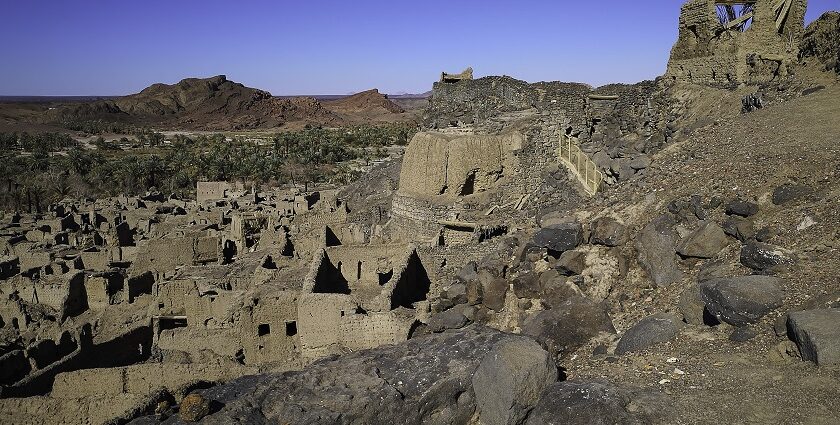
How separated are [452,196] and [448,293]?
613cm

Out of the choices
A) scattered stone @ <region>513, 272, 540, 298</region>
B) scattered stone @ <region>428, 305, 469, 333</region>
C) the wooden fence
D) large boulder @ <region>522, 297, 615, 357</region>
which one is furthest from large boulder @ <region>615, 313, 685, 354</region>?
the wooden fence

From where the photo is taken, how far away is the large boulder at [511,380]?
7.05m

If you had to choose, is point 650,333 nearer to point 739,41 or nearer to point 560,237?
point 560,237

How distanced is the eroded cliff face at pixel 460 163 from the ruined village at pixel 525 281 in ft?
0.22

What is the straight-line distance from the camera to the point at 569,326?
9.16 metres

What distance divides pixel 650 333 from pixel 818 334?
2.13 meters

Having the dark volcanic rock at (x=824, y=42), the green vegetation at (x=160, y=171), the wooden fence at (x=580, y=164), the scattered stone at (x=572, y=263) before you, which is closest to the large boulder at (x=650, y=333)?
the scattered stone at (x=572, y=263)

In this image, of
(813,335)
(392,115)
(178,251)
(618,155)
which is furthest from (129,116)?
(813,335)

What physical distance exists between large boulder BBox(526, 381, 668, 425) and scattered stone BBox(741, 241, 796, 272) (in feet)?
9.09

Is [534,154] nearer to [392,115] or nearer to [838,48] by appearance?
[838,48]

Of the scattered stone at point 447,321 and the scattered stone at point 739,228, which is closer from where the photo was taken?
the scattered stone at point 739,228

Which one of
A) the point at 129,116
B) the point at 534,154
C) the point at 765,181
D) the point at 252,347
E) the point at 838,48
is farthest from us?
the point at 129,116

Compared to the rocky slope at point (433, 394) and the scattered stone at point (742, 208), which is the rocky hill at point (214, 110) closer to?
the scattered stone at point (742, 208)

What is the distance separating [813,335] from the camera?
6363mm
